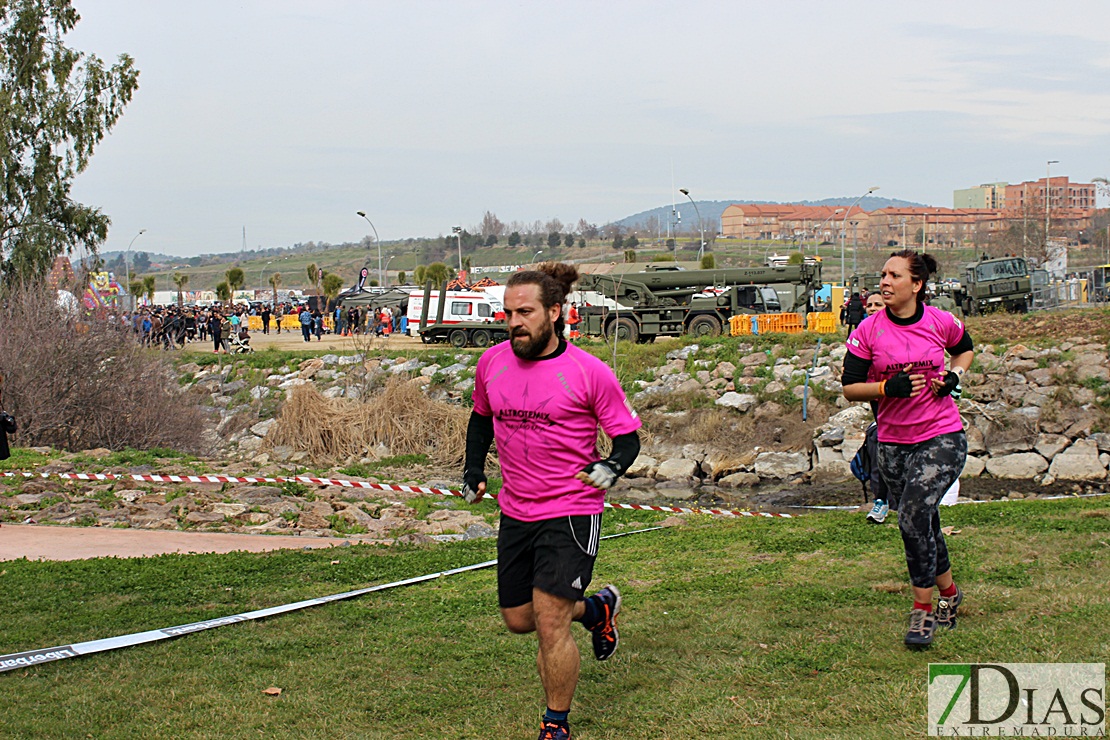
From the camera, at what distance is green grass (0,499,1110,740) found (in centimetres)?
464

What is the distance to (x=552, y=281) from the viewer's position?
467cm

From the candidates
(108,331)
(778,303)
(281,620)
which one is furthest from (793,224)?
(281,620)

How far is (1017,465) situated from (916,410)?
56.5 ft

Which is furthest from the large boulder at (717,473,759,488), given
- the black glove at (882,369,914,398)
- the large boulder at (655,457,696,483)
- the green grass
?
the black glove at (882,369,914,398)

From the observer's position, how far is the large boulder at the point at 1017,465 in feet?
68.3

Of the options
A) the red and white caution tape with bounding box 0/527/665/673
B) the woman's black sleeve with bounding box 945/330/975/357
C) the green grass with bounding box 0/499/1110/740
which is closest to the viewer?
the green grass with bounding box 0/499/1110/740

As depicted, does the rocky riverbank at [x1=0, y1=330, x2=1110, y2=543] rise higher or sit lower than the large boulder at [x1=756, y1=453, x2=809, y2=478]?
higher

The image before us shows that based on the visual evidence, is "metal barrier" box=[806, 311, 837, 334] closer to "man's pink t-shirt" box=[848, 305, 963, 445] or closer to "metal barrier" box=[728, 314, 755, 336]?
"metal barrier" box=[728, 314, 755, 336]

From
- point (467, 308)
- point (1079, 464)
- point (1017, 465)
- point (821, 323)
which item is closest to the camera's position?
point (1079, 464)

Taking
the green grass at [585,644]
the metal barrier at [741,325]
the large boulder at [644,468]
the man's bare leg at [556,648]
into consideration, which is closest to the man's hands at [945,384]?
the green grass at [585,644]

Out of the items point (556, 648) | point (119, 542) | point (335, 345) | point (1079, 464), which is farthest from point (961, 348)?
point (335, 345)

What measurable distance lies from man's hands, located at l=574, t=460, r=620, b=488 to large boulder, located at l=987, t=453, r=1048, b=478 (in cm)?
1845

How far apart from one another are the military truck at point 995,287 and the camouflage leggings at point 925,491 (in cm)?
3348

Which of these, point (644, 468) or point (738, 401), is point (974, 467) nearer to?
point (738, 401)
